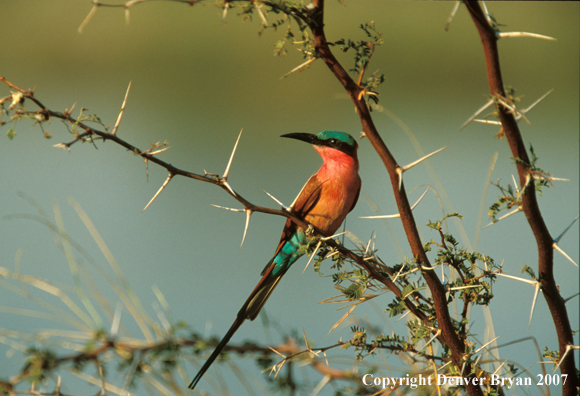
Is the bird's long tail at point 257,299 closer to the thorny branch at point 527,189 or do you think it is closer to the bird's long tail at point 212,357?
the bird's long tail at point 212,357

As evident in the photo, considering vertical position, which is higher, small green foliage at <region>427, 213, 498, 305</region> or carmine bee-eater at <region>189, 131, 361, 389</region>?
carmine bee-eater at <region>189, 131, 361, 389</region>

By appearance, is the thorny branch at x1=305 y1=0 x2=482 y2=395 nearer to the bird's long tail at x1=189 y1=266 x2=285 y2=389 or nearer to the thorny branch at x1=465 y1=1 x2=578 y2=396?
the thorny branch at x1=465 y1=1 x2=578 y2=396

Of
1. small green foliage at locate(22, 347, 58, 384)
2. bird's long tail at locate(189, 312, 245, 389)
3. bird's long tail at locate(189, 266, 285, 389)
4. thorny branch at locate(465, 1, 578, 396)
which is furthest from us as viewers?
bird's long tail at locate(189, 266, 285, 389)

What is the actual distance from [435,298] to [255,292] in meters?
0.92

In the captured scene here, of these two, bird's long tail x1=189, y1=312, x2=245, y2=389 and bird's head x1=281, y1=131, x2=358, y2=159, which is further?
bird's head x1=281, y1=131, x2=358, y2=159

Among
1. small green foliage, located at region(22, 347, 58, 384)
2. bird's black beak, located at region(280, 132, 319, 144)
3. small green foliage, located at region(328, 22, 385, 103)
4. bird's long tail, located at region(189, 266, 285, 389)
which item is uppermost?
bird's black beak, located at region(280, 132, 319, 144)

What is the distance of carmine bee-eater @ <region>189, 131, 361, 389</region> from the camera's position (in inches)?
80.2

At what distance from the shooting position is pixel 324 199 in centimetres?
225

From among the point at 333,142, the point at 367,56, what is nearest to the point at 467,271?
the point at 367,56

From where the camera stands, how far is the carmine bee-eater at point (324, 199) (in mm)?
2037

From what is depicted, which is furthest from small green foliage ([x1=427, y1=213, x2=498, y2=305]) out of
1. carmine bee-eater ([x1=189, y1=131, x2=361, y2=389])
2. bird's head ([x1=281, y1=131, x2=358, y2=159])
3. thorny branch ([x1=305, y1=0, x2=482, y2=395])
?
bird's head ([x1=281, y1=131, x2=358, y2=159])

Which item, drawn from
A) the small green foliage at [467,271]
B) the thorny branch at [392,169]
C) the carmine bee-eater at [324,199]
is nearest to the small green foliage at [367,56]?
the thorny branch at [392,169]

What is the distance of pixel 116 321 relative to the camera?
1.87 m

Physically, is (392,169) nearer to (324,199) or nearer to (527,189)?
(527,189)
